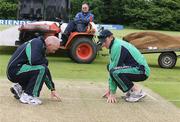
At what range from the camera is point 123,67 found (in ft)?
29.2

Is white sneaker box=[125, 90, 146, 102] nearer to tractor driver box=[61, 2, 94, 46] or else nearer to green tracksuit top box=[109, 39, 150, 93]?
green tracksuit top box=[109, 39, 150, 93]

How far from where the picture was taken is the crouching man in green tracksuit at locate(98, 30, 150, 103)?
28.8ft

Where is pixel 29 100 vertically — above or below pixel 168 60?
above

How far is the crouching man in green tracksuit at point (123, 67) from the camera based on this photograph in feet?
28.8

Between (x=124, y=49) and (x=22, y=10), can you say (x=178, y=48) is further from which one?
(x=124, y=49)

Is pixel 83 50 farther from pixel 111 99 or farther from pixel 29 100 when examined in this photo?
pixel 29 100

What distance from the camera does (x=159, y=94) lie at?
10.3 meters

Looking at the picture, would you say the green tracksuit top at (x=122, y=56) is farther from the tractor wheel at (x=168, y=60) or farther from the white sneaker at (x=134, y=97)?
the tractor wheel at (x=168, y=60)

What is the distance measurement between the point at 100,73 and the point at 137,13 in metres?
38.3

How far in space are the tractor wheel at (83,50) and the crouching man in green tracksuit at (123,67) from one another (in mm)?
A: 7205

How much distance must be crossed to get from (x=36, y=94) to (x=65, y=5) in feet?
34.5

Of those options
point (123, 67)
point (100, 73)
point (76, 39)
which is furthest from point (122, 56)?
point (76, 39)

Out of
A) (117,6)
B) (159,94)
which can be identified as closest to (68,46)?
(159,94)

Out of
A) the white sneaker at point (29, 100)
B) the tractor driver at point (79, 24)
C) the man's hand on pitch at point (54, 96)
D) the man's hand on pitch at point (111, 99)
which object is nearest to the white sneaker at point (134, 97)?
the man's hand on pitch at point (111, 99)
